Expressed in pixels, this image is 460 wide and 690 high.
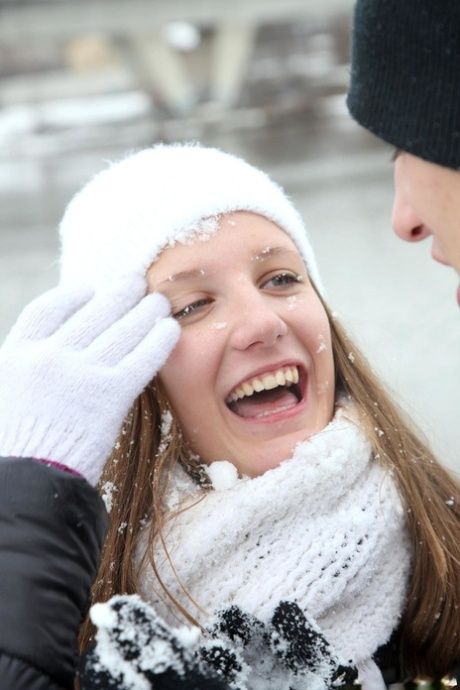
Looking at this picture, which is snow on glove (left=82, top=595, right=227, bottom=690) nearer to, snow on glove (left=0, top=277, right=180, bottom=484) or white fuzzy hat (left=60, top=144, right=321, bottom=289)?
snow on glove (left=0, top=277, right=180, bottom=484)

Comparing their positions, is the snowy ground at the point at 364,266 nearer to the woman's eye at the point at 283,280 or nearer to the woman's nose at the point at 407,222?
the woman's eye at the point at 283,280

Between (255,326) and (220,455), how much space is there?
0.23 metres

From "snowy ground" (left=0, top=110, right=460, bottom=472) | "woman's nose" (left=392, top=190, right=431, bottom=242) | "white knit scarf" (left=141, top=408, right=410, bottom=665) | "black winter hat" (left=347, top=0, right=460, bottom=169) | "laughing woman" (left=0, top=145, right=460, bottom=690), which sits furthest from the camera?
"snowy ground" (left=0, top=110, right=460, bottom=472)

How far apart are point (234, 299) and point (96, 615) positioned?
625 mm

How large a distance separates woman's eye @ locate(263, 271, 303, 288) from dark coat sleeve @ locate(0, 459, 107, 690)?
51 centimetres

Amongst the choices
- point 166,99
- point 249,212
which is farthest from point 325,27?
point 249,212

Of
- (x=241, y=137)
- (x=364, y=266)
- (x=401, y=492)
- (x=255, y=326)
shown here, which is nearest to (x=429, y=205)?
(x=255, y=326)

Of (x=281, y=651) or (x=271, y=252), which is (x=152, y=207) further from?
(x=281, y=651)

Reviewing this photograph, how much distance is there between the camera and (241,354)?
1.43 meters

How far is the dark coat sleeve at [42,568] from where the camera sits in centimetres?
107

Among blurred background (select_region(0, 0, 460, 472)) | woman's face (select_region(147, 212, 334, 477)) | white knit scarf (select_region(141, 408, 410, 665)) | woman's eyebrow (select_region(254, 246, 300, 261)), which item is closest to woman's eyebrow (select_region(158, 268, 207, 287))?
woman's face (select_region(147, 212, 334, 477))

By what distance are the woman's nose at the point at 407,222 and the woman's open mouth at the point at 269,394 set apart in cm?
44

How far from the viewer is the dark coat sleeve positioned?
107 centimetres

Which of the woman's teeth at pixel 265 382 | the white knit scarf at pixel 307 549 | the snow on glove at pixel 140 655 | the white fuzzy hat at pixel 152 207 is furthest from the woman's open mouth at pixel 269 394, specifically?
the snow on glove at pixel 140 655
